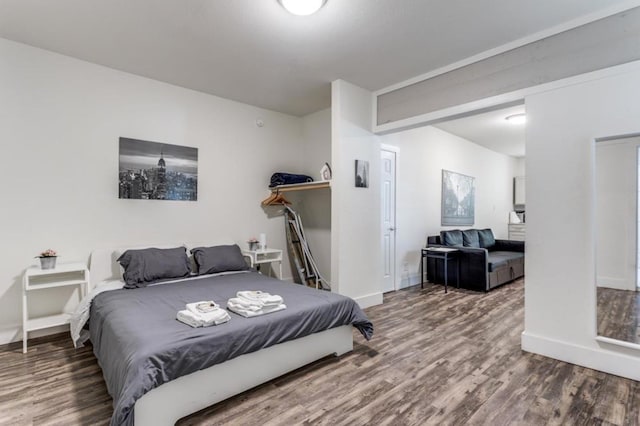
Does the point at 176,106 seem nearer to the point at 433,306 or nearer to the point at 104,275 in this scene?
the point at 104,275

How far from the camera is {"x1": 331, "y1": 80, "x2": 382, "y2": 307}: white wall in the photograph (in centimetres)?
385

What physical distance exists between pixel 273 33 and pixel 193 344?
2.56 metres

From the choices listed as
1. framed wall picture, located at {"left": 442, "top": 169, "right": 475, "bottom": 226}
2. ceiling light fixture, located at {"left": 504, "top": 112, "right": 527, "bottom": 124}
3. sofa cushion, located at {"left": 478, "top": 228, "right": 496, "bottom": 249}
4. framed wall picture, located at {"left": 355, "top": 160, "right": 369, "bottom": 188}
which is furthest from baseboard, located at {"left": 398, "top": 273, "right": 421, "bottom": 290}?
ceiling light fixture, located at {"left": 504, "top": 112, "right": 527, "bottom": 124}

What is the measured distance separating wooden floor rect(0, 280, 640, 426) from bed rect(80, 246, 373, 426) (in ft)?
0.48

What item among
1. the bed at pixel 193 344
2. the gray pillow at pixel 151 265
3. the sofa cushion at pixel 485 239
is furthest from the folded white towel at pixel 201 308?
the sofa cushion at pixel 485 239

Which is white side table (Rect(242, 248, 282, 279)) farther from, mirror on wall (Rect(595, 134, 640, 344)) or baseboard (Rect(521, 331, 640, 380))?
mirror on wall (Rect(595, 134, 640, 344))

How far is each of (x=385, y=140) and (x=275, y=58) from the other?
2175mm

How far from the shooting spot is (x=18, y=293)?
9.87ft

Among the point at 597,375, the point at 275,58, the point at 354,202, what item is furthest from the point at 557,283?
the point at 275,58

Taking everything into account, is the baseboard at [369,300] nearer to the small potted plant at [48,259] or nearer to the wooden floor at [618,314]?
the wooden floor at [618,314]

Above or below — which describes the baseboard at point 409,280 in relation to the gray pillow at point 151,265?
below

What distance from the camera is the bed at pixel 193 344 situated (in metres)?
1.72

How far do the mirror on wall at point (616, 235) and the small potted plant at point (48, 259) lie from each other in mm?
4691

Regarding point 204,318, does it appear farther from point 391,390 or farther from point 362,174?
point 362,174
